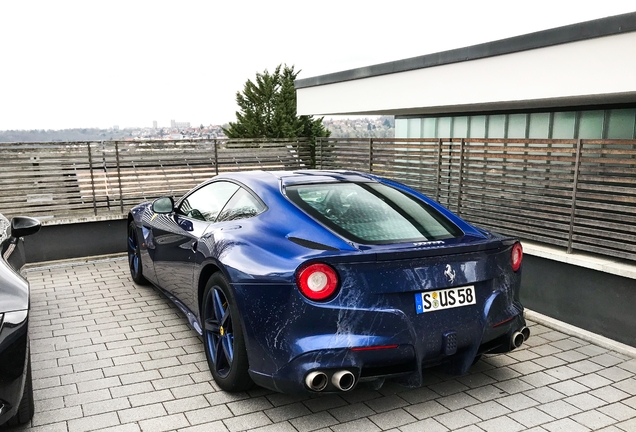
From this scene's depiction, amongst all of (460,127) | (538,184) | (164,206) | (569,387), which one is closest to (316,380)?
(569,387)

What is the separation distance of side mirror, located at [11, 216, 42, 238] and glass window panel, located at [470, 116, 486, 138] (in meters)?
12.7

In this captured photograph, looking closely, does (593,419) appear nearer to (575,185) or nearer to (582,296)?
(582,296)

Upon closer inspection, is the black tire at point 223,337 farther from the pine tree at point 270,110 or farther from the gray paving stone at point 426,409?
the pine tree at point 270,110

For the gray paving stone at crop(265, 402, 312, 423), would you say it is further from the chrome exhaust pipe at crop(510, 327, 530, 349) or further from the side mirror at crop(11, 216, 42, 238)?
the side mirror at crop(11, 216, 42, 238)

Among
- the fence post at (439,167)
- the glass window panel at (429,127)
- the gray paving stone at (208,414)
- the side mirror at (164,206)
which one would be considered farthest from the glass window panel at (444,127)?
the gray paving stone at (208,414)

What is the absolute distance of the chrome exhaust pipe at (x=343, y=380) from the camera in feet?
9.06

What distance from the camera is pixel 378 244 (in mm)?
3055

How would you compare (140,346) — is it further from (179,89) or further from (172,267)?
(179,89)

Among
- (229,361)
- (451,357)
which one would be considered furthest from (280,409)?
(451,357)

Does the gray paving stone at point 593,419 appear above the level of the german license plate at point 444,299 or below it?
below

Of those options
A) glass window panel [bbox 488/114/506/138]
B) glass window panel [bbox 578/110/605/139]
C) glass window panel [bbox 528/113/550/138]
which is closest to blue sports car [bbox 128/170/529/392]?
glass window panel [bbox 578/110/605/139]

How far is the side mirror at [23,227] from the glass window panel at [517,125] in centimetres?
1192

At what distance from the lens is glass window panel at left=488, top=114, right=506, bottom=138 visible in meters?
14.0

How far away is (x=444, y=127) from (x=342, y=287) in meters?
15.1
